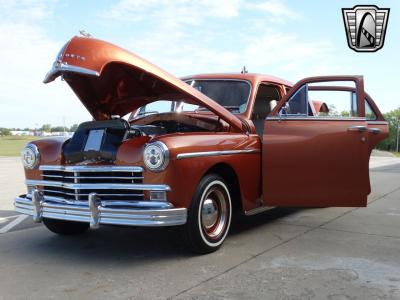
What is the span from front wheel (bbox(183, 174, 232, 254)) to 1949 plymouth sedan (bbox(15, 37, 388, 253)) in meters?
0.01

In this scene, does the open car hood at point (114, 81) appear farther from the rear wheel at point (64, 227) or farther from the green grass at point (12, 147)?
the green grass at point (12, 147)

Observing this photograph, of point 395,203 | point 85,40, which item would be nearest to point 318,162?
point 85,40

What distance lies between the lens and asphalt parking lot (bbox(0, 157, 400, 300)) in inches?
141

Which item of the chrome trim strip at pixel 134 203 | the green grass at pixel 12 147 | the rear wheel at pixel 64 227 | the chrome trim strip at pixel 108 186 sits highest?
the chrome trim strip at pixel 108 186

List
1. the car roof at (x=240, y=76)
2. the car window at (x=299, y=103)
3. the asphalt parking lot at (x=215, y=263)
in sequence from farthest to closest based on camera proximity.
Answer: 1. the car roof at (x=240, y=76)
2. the car window at (x=299, y=103)
3. the asphalt parking lot at (x=215, y=263)

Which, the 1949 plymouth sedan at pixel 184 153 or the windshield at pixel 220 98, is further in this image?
the windshield at pixel 220 98

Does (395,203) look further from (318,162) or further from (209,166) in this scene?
(209,166)

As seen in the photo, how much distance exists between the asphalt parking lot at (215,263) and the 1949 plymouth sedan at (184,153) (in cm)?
34

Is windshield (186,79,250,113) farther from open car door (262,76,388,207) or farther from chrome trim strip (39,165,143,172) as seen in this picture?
chrome trim strip (39,165,143,172)

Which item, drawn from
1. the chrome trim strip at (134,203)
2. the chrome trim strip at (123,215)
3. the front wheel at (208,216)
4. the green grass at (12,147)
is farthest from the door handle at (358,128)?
the green grass at (12,147)

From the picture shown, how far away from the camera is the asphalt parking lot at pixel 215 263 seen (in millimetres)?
3580

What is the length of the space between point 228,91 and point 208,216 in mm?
2063

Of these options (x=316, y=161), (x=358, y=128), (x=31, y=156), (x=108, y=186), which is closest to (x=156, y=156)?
(x=108, y=186)

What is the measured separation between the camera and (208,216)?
463 cm
